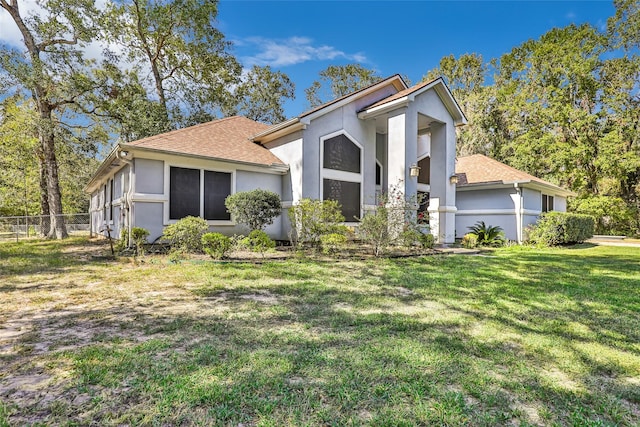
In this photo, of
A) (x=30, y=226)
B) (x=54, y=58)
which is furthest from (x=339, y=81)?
(x=30, y=226)

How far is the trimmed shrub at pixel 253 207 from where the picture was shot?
9.53m

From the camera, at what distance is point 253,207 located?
9539mm

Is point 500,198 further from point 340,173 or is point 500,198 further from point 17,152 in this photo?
point 17,152

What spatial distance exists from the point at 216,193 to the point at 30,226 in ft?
74.1

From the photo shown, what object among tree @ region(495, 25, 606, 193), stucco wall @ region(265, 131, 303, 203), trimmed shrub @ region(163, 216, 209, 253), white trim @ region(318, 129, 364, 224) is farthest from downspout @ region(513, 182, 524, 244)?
trimmed shrub @ region(163, 216, 209, 253)

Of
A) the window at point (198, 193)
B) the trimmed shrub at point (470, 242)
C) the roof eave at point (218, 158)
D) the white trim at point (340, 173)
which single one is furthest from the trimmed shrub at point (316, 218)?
the trimmed shrub at point (470, 242)

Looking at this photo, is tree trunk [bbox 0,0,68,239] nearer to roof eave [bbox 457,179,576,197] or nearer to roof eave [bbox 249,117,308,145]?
roof eave [bbox 249,117,308,145]

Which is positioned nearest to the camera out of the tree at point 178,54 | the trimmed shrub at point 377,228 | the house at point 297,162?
the trimmed shrub at point 377,228

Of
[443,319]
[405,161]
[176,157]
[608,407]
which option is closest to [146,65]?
[176,157]

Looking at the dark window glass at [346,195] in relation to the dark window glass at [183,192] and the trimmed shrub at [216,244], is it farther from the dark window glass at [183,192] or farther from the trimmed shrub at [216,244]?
the trimmed shrub at [216,244]

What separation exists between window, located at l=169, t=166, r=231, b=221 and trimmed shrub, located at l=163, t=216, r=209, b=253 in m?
1.47

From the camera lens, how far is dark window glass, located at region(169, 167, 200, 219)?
9.92 m

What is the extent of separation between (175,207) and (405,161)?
27.5 feet

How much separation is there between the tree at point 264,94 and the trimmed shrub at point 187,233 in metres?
19.4
